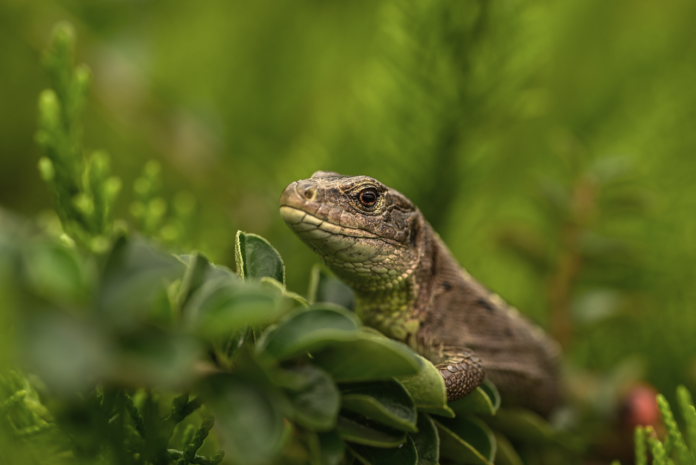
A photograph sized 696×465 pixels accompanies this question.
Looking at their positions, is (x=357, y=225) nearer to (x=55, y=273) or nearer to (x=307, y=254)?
(x=307, y=254)

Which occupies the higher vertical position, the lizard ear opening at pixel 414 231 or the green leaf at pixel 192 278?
the green leaf at pixel 192 278

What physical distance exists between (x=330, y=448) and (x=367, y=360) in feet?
0.53

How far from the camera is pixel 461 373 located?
1.53 metres

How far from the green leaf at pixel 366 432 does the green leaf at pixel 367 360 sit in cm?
10

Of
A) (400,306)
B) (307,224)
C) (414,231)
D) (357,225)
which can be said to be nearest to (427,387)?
(307,224)

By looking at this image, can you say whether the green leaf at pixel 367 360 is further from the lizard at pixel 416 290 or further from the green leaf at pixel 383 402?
the lizard at pixel 416 290

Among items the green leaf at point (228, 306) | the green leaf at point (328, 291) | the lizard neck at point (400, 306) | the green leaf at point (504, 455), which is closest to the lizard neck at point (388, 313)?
the lizard neck at point (400, 306)

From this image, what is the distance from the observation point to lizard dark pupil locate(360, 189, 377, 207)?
73.5 inches

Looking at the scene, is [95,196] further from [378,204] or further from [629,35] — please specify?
[629,35]

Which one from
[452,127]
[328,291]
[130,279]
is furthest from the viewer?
[452,127]

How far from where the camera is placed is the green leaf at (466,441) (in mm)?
1245

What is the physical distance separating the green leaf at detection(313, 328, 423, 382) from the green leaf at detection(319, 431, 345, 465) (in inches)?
3.7

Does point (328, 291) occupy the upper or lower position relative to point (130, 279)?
lower

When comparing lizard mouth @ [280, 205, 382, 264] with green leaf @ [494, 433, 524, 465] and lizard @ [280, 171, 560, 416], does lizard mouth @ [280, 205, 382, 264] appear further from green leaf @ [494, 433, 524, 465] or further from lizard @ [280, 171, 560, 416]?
green leaf @ [494, 433, 524, 465]
